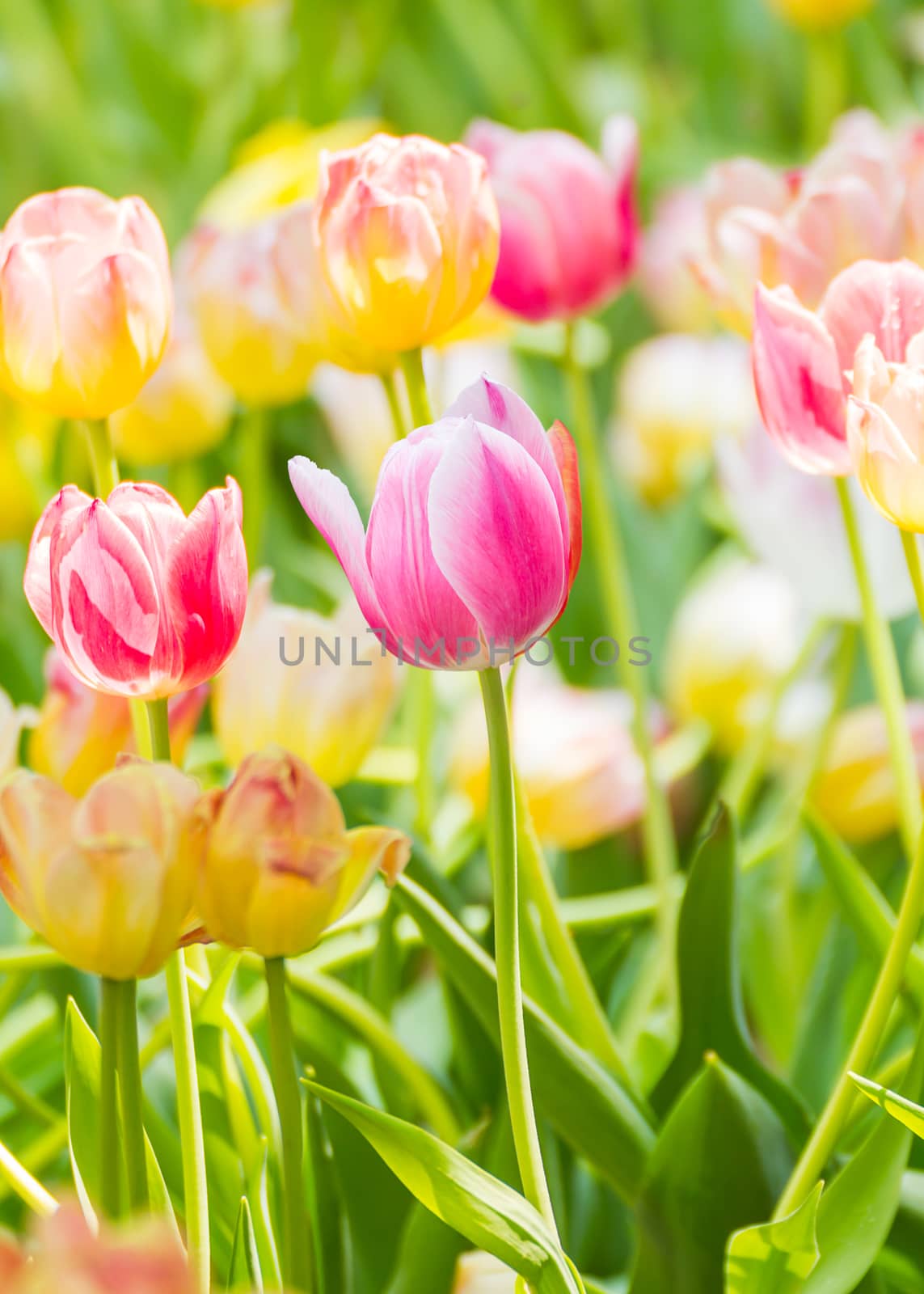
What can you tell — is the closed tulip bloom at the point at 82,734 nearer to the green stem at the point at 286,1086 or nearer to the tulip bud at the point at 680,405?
the green stem at the point at 286,1086

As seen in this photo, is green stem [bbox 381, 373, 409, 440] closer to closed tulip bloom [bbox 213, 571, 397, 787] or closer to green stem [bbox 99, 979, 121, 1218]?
closed tulip bloom [bbox 213, 571, 397, 787]

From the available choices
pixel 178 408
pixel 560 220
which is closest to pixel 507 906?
pixel 560 220

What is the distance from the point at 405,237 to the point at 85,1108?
21cm

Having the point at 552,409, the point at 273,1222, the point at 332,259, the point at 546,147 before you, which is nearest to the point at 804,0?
the point at 552,409

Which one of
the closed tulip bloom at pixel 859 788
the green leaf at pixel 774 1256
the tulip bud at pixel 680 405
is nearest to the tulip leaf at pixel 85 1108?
the green leaf at pixel 774 1256

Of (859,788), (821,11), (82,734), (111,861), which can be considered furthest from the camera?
(821,11)

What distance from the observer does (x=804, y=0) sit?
3.07ft

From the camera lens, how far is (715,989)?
14.3 inches

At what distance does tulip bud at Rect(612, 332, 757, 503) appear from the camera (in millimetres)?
823

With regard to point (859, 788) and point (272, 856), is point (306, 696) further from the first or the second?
point (859, 788)

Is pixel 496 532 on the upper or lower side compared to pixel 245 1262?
upper

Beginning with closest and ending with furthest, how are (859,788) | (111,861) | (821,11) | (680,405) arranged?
(111,861)
(859,788)
(680,405)
(821,11)

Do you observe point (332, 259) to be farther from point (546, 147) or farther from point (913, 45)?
point (913, 45)

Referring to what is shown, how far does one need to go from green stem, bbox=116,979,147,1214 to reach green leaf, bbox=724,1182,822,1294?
12 centimetres
